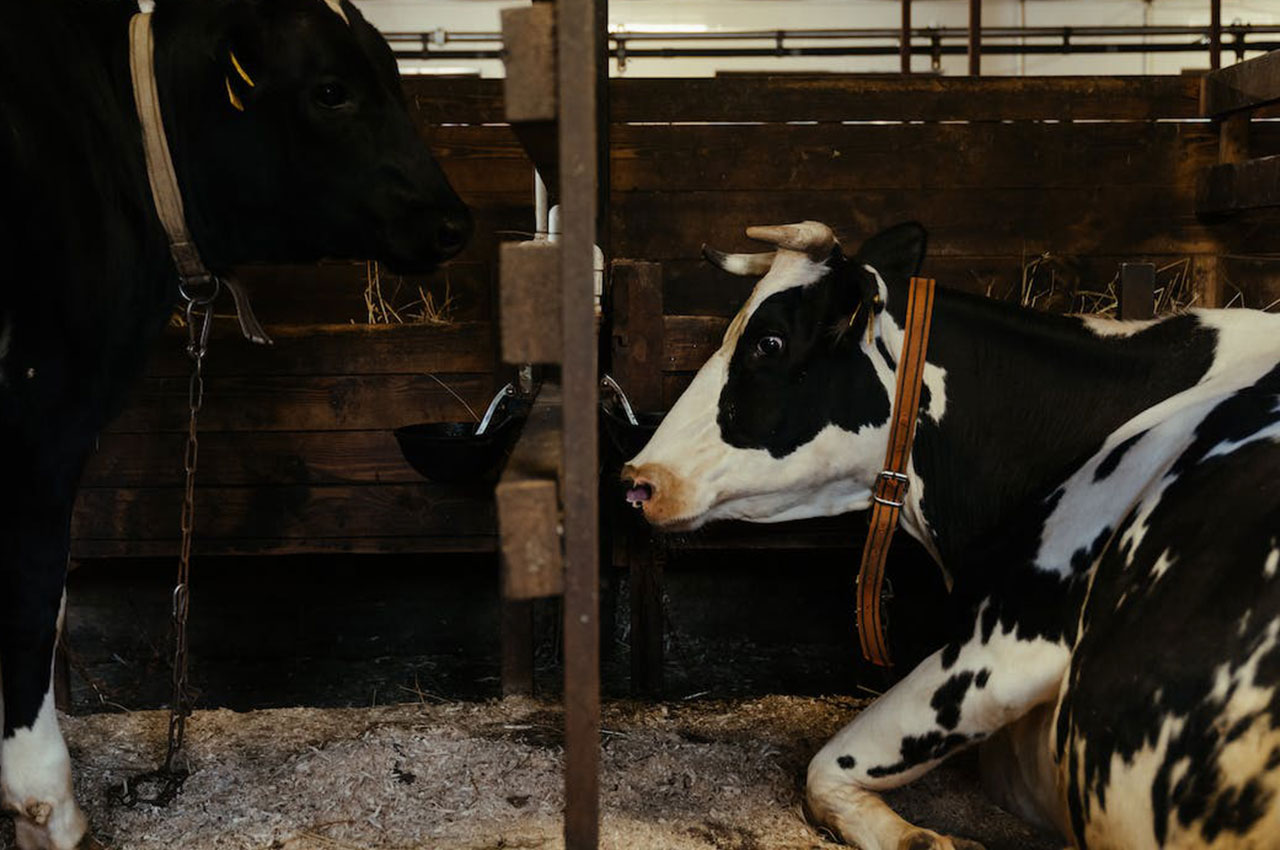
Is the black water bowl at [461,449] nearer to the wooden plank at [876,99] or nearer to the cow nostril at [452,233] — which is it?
the cow nostril at [452,233]

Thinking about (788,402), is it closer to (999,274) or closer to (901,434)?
(901,434)

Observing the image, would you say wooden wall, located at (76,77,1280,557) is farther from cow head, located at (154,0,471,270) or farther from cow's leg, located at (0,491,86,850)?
cow's leg, located at (0,491,86,850)

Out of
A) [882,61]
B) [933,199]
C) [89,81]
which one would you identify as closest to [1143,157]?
[933,199]

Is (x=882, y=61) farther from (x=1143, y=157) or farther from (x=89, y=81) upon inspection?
(x=89, y=81)

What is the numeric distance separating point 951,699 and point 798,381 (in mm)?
707

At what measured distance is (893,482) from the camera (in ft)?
8.30

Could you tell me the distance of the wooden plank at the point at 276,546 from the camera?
145 inches

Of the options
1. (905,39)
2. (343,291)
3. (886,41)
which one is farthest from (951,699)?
(886,41)

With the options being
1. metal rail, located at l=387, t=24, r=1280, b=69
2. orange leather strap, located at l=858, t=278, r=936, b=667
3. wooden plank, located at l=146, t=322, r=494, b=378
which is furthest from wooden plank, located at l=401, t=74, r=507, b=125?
metal rail, located at l=387, t=24, r=1280, b=69

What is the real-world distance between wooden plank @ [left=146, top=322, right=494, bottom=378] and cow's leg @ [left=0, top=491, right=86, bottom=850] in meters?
1.36

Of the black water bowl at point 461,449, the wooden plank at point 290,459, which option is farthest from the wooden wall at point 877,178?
the black water bowl at point 461,449

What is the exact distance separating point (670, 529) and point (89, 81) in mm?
1514

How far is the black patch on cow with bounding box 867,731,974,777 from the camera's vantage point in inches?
90.7

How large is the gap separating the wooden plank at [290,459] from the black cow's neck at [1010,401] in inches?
71.3
